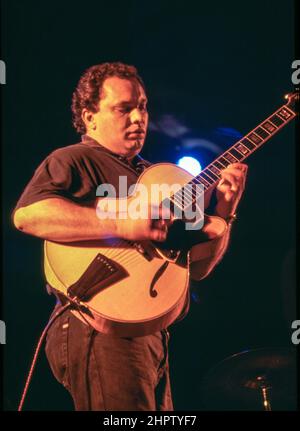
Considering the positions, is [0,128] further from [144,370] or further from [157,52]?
[144,370]

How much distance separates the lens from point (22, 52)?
3.62 m

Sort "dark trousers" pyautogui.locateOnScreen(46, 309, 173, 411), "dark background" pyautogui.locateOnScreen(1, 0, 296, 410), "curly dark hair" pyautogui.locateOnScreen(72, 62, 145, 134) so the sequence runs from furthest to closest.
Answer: "dark background" pyautogui.locateOnScreen(1, 0, 296, 410) < "curly dark hair" pyautogui.locateOnScreen(72, 62, 145, 134) < "dark trousers" pyautogui.locateOnScreen(46, 309, 173, 411)

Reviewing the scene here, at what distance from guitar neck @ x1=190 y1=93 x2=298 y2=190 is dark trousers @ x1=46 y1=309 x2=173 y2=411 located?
755mm

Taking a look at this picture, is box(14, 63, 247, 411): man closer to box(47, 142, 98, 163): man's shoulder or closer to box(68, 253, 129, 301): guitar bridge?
box(47, 142, 98, 163): man's shoulder

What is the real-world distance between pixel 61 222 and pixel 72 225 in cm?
4

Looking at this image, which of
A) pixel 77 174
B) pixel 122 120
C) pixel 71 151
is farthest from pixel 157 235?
pixel 122 120

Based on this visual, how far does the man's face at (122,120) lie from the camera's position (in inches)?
110

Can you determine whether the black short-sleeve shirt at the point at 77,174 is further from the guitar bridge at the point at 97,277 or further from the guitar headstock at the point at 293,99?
the guitar headstock at the point at 293,99

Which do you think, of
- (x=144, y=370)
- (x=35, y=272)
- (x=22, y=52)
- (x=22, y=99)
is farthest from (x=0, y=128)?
(x=144, y=370)

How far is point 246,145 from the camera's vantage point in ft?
9.18

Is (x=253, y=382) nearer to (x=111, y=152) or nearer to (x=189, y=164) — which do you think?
(x=189, y=164)

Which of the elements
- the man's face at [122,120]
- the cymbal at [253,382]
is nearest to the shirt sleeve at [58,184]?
the man's face at [122,120]

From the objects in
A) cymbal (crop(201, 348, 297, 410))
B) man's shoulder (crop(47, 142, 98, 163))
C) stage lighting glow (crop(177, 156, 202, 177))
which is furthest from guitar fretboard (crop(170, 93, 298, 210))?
cymbal (crop(201, 348, 297, 410))

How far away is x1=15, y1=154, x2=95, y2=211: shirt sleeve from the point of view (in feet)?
8.07
